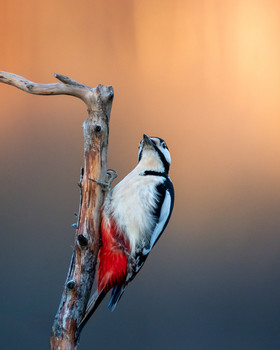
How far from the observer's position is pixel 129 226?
2.04 meters

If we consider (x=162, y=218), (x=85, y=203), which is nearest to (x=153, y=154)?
(x=162, y=218)

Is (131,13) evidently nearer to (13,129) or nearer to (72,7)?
(72,7)

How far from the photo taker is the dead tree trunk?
1879 mm

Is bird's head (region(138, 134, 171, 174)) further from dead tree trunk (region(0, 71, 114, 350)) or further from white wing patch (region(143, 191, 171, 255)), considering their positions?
dead tree trunk (region(0, 71, 114, 350))

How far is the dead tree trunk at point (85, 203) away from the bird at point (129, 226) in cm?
5

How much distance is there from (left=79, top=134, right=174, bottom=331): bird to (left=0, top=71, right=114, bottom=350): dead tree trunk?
0.05m

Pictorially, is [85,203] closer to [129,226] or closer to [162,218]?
[129,226]

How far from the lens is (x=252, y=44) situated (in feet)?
10.2

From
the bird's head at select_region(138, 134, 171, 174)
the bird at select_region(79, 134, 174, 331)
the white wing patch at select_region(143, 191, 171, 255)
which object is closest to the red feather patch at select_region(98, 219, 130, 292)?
the bird at select_region(79, 134, 174, 331)

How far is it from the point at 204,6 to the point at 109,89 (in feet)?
4.54

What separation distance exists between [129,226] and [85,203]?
179mm

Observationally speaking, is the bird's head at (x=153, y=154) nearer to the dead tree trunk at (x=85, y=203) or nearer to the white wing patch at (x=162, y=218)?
the white wing patch at (x=162, y=218)

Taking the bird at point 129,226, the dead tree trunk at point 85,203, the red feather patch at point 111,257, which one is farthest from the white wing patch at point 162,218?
the dead tree trunk at point 85,203

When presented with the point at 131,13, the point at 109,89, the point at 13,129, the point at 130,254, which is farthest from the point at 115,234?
the point at 131,13
